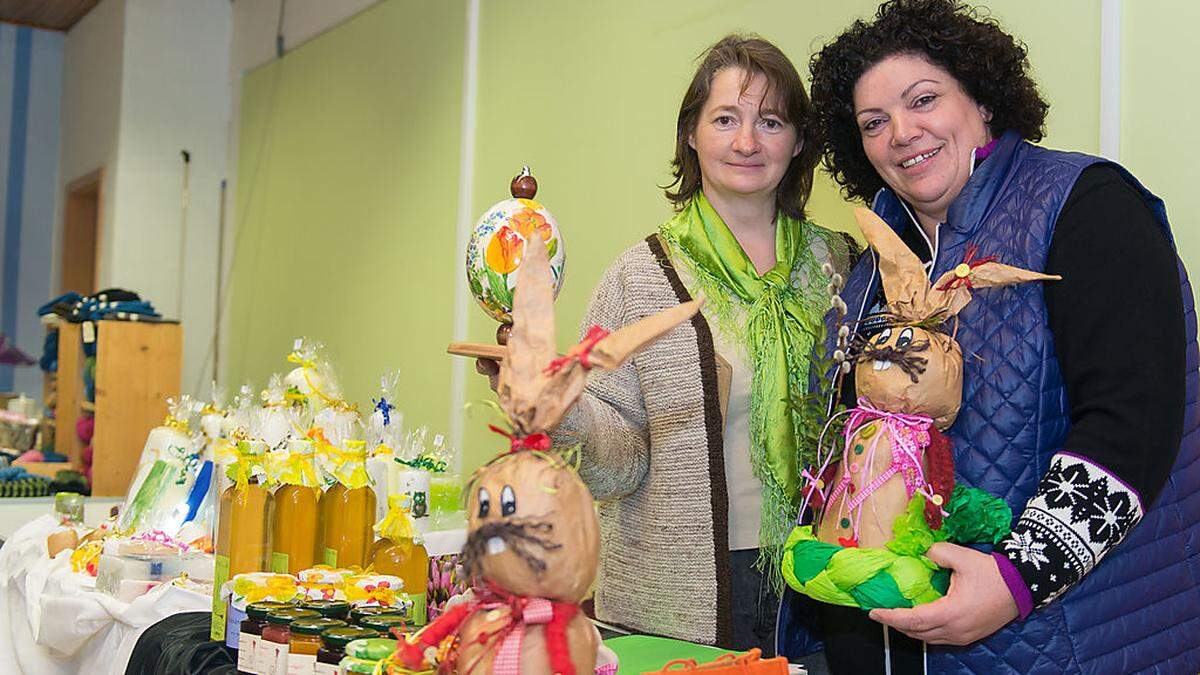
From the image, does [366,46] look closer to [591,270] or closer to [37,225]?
[591,270]

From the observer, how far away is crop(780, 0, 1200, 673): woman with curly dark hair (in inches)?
50.2

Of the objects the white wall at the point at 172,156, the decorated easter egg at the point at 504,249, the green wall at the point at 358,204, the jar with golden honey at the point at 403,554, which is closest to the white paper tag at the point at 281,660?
the jar with golden honey at the point at 403,554

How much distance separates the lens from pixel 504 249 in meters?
1.80

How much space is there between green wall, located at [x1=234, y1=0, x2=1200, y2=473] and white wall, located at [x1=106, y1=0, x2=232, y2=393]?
363 millimetres

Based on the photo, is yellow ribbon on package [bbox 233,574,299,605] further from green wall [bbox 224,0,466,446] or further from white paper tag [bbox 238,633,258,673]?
green wall [bbox 224,0,466,446]

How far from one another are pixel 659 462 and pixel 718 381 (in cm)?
17

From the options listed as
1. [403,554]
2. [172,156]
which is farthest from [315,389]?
[172,156]

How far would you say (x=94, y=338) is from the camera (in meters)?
4.71

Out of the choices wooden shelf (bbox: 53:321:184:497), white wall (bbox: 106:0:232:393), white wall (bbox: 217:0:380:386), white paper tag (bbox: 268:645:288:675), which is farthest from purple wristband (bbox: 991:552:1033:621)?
white wall (bbox: 106:0:232:393)

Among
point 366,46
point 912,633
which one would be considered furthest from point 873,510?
point 366,46

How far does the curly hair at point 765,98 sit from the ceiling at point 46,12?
6.35 meters

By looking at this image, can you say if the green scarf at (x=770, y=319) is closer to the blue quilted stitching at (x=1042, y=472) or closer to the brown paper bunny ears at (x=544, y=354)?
the blue quilted stitching at (x=1042, y=472)

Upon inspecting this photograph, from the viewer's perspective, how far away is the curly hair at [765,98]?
1922mm

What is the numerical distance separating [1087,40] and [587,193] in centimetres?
170
